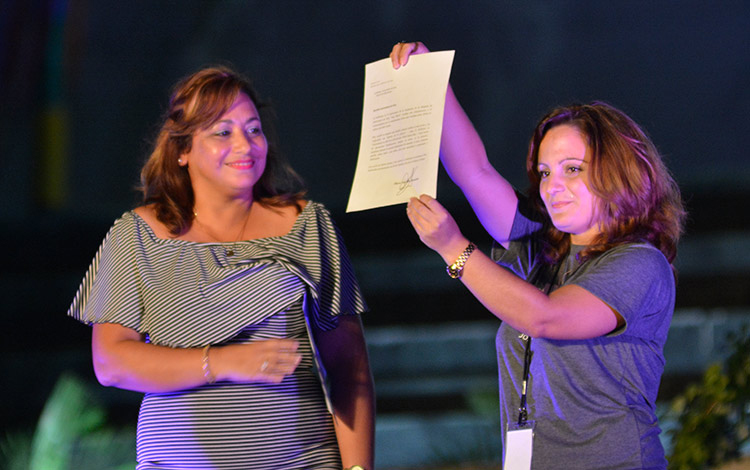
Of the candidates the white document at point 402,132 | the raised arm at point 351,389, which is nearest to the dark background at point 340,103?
the raised arm at point 351,389

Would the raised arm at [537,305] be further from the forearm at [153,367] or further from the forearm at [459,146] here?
the forearm at [153,367]

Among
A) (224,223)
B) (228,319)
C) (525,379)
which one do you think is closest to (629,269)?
(525,379)

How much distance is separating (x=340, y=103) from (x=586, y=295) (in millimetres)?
4167

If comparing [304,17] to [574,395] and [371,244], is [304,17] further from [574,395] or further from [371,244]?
[574,395]

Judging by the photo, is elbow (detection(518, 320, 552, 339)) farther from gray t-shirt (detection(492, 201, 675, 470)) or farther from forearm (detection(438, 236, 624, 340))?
gray t-shirt (detection(492, 201, 675, 470))

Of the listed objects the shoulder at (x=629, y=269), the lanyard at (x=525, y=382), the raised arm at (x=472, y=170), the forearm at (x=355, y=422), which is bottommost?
the forearm at (x=355, y=422)

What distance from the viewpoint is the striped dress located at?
162cm

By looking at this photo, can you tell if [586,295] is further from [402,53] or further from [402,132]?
[402,53]

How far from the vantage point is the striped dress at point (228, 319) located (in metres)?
1.62

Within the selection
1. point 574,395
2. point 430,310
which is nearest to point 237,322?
point 574,395

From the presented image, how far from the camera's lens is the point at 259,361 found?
60.2 inches

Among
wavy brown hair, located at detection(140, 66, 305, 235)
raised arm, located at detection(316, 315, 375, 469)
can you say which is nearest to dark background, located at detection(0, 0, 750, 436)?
wavy brown hair, located at detection(140, 66, 305, 235)

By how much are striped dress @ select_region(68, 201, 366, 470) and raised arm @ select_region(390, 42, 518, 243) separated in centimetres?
35

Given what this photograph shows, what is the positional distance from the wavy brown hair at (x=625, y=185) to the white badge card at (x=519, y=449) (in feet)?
1.15
